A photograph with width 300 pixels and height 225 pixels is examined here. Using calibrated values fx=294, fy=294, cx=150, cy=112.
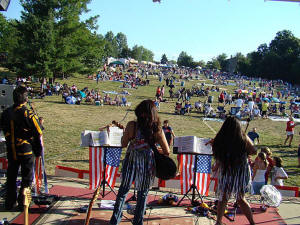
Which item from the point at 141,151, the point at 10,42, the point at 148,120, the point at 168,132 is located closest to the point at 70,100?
the point at 10,42

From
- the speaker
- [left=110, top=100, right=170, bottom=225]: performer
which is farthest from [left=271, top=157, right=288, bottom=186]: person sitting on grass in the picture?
the speaker

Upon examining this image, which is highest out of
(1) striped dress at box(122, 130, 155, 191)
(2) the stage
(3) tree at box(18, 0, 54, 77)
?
(3) tree at box(18, 0, 54, 77)

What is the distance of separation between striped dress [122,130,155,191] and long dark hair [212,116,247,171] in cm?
94

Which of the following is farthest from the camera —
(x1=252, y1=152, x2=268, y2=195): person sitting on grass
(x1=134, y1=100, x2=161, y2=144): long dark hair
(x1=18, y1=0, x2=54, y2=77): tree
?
(x1=18, y1=0, x2=54, y2=77): tree

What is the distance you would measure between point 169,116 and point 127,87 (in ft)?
55.3

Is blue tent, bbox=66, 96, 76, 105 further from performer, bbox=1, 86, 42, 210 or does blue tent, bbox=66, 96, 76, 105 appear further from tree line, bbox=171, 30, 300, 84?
tree line, bbox=171, 30, 300, 84

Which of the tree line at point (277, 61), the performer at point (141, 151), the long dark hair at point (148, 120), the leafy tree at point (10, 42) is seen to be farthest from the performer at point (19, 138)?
the tree line at point (277, 61)

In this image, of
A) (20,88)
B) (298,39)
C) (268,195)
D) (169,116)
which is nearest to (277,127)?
(169,116)

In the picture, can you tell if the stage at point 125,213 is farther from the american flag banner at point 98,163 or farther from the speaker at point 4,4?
the speaker at point 4,4

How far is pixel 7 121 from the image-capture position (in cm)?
449

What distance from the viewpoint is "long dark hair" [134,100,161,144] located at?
3.62 m

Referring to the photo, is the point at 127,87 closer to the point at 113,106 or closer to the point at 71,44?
the point at 71,44

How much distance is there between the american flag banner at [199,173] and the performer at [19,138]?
2.69 metres

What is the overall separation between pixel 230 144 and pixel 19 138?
10.3ft
